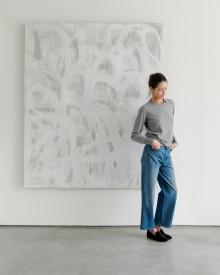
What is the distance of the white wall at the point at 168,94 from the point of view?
3984 millimetres

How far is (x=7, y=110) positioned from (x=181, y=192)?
1944 mm

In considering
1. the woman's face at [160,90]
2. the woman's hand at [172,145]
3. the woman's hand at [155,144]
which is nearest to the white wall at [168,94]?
the woman's hand at [172,145]

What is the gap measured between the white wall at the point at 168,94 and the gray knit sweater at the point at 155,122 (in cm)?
39

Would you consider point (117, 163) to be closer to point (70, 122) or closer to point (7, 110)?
point (70, 122)

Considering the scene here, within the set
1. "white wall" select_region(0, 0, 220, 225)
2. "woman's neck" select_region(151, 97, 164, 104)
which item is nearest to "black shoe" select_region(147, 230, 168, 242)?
"white wall" select_region(0, 0, 220, 225)

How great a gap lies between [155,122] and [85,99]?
0.78 meters

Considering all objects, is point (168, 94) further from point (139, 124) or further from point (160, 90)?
point (139, 124)

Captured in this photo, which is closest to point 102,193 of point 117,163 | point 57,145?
point 117,163

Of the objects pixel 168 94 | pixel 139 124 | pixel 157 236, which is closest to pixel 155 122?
pixel 139 124

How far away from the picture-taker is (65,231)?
12.8ft

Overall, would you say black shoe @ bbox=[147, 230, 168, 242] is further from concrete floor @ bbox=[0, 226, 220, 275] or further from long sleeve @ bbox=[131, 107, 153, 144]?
long sleeve @ bbox=[131, 107, 153, 144]

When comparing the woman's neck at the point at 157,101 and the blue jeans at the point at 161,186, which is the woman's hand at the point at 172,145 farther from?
the woman's neck at the point at 157,101

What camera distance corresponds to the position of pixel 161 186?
12.4 feet

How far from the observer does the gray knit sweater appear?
3615 mm
